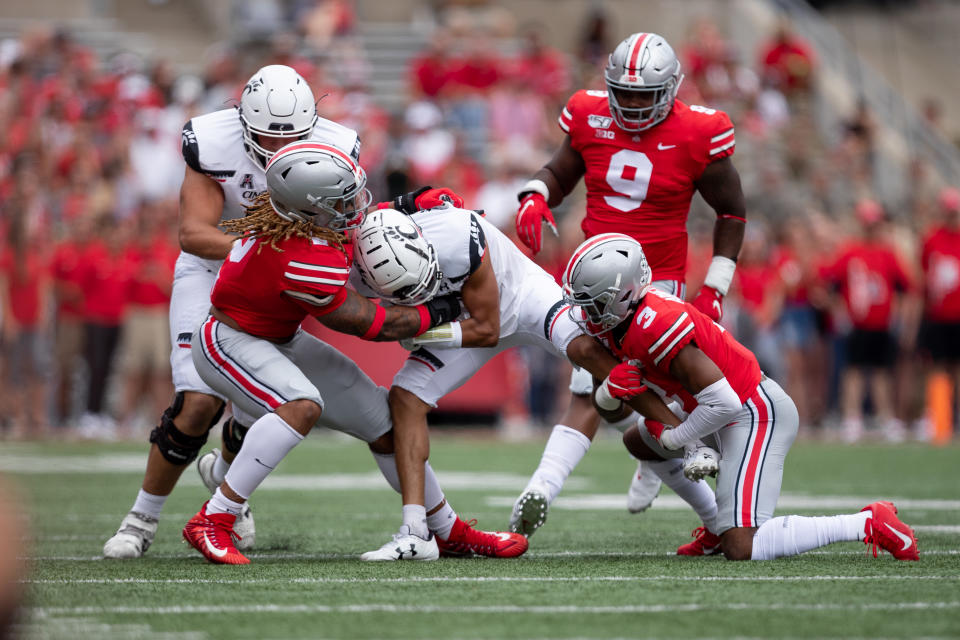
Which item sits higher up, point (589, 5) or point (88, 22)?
point (589, 5)

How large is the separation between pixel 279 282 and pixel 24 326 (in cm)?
840

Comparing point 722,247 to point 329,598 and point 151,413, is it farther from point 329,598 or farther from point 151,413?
point 151,413

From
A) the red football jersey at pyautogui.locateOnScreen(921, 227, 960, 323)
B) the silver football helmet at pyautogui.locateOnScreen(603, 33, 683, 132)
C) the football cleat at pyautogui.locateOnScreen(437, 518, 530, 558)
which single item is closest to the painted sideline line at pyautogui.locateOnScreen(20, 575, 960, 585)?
the football cleat at pyautogui.locateOnScreen(437, 518, 530, 558)

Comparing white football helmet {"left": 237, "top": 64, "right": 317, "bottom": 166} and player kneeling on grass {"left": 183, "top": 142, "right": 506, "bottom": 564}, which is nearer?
player kneeling on grass {"left": 183, "top": 142, "right": 506, "bottom": 564}

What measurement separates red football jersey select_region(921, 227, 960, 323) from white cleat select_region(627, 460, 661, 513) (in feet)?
24.7

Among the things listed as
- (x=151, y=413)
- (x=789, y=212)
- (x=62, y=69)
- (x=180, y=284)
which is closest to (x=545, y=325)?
(x=180, y=284)

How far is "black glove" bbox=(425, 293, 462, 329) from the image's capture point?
528 centimetres

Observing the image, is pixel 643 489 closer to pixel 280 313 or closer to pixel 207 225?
pixel 280 313

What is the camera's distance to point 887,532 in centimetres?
477

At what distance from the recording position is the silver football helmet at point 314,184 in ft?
15.8

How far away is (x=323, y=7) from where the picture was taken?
1734cm

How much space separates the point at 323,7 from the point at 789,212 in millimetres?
6457

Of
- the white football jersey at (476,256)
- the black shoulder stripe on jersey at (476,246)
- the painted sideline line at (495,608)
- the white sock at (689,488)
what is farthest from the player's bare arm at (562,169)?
the painted sideline line at (495,608)

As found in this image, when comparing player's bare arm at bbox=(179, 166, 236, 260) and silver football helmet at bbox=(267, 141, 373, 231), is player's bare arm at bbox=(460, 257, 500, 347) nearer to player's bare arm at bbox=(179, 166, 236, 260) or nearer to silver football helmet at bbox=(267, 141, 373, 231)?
silver football helmet at bbox=(267, 141, 373, 231)
